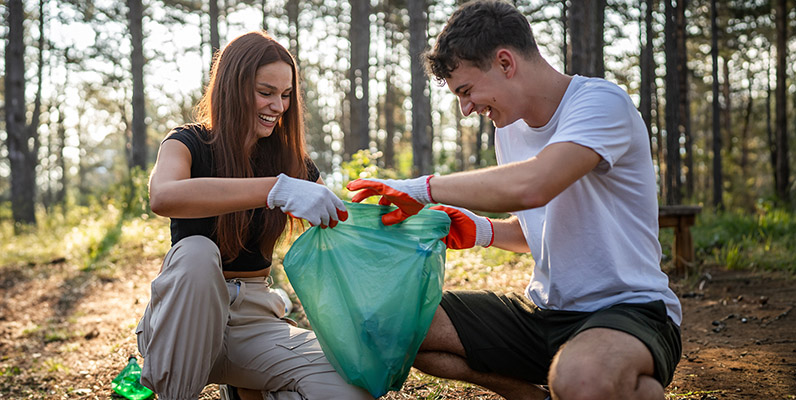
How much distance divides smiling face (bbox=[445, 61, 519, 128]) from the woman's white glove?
1.83ft

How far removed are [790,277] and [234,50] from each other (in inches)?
186

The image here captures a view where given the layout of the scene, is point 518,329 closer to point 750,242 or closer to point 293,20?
point 750,242

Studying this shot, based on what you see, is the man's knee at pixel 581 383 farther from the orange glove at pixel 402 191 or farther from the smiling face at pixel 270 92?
the smiling face at pixel 270 92

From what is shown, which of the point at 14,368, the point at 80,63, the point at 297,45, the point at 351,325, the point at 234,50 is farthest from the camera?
the point at 297,45

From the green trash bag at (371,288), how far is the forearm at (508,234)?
310mm

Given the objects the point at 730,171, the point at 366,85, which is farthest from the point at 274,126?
the point at 730,171

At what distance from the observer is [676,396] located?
7.89 ft

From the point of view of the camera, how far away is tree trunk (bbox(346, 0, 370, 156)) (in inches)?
484

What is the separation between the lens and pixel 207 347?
195 centimetres

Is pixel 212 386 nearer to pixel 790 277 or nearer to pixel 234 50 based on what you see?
pixel 234 50

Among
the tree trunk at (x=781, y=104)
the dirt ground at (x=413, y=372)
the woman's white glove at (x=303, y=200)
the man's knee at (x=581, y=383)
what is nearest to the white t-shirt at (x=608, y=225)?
the man's knee at (x=581, y=383)

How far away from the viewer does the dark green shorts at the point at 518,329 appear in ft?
5.79

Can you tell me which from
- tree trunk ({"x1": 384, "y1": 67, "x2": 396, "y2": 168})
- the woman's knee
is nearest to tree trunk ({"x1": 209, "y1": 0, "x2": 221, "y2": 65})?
tree trunk ({"x1": 384, "y1": 67, "x2": 396, "y2": 168})

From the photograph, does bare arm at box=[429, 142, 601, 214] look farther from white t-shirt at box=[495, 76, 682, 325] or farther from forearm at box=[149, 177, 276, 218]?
forearm at box=[149, 177, 276, 218]
